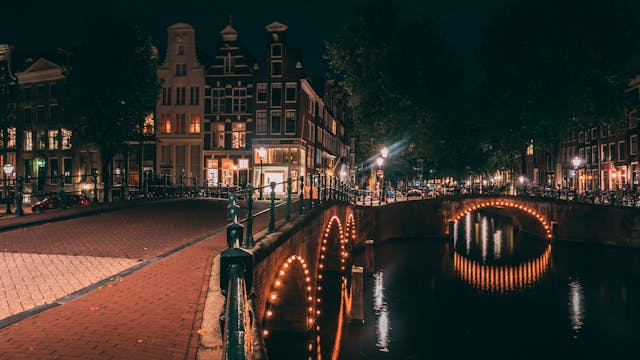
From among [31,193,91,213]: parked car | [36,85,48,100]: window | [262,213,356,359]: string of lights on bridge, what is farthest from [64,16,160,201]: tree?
[36,85,48,100]: window

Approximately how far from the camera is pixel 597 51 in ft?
103

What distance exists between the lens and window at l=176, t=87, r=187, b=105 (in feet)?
133

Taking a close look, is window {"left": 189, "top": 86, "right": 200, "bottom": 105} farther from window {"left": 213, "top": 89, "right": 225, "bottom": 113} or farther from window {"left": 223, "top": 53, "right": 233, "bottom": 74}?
window {"left": 223, "top": 53, "right": 233, "bottom": 74}

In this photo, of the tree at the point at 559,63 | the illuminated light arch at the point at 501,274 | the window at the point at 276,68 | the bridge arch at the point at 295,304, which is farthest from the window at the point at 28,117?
the bridge arch at the point at 295,304

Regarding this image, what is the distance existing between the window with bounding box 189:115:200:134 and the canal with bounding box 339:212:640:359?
18426 millimetres

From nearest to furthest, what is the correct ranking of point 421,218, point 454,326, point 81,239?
1. point 81,239
2. point 454,326
3. point 421,218

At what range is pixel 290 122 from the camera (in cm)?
3966

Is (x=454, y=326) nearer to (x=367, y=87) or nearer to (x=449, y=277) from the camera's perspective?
(x=449, y=277)

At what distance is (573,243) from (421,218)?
976 centimetres

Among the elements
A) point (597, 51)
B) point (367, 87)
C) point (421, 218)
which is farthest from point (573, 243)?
point (367, 87)

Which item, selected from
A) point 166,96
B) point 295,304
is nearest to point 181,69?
point 166,96

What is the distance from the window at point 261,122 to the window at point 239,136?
1096 mm

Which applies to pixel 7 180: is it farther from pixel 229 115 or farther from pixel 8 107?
pixel 8 107

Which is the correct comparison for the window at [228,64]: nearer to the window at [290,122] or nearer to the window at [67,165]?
the window at [290,122]
